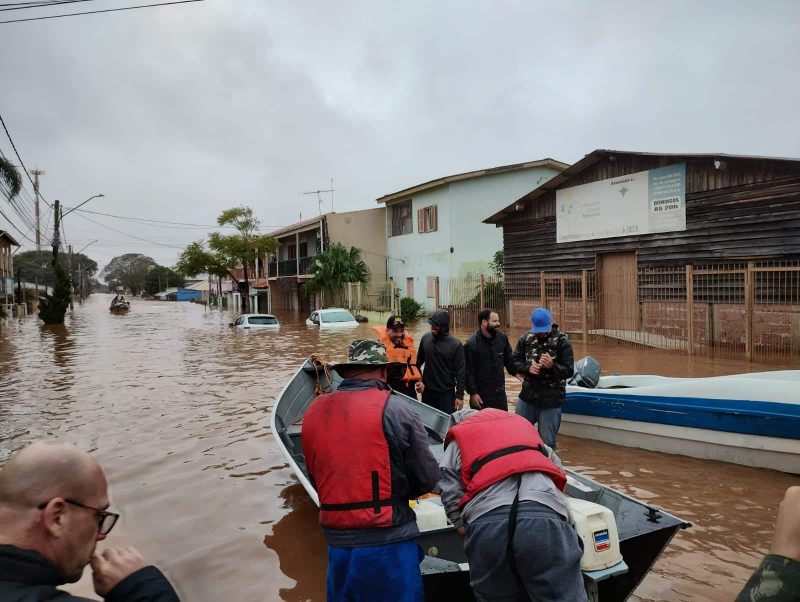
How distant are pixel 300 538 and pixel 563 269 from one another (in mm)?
16228

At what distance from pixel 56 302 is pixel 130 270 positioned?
118 meters

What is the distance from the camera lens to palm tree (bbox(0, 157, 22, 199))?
67.5 feet

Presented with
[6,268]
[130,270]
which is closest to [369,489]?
[6,268]

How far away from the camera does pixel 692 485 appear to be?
5.94 m

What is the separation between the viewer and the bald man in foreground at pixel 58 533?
1427 millimetres

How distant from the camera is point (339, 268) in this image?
32969 mm

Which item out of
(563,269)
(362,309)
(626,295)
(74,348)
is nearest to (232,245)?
(362,309)

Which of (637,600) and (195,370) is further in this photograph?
(195,370)

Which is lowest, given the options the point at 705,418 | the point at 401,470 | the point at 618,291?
the point at 705,418

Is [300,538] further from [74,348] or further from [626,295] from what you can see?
[74,348]

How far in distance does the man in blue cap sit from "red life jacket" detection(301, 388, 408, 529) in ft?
10.2

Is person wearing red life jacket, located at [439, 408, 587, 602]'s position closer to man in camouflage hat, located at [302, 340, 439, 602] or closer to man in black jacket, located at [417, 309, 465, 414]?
man in camouflage hat, located at [302, 340, 439, 602]

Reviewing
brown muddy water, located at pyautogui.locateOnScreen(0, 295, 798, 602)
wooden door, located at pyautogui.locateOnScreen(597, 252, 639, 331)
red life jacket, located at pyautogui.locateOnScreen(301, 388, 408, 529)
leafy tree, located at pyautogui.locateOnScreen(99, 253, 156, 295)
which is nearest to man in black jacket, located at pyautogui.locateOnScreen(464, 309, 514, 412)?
brown muddy water, located at pyautogui.locateOnScreen(0, 295, 798, 602)

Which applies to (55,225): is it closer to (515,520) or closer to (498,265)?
(498,265)
